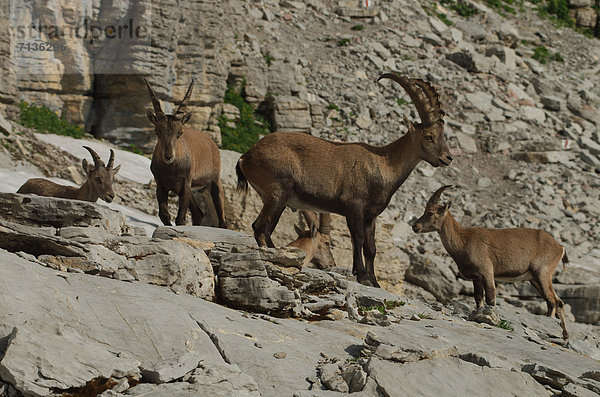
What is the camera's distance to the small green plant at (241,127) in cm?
2075

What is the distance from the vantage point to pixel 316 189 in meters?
9.34

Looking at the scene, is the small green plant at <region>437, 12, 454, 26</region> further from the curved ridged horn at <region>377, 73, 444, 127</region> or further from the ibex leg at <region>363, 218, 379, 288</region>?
the ibex leg at <region>363, 218, 379, 288</region>

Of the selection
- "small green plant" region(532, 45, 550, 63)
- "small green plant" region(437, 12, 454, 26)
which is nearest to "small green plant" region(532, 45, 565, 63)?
"small green plant" region(532, 45, 550, 63)

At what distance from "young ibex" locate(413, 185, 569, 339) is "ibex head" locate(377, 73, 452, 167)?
1665mm

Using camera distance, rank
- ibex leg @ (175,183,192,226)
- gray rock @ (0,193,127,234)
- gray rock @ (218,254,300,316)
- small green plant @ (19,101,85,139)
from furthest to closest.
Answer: small green plant @ (19,101,85,139)
ibex leg @ (175,183,192,226)
gray rock @ (0,193,127,234)
gray rock @ (218,254,300,316)

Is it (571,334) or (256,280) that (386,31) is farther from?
(256,280)

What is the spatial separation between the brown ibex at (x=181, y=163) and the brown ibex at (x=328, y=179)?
102 cm

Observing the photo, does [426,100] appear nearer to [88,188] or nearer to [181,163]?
[181,163]

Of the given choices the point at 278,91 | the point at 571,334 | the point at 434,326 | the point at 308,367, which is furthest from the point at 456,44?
the point at 308,367

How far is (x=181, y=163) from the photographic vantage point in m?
10.3

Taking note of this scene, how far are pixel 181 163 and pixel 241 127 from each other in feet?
37.1

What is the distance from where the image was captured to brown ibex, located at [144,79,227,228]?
9.85 m

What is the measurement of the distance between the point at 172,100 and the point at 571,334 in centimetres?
1159

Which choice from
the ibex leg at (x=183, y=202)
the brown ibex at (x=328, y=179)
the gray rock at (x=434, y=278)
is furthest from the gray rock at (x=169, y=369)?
the gray rock at (x=434, y=278)
